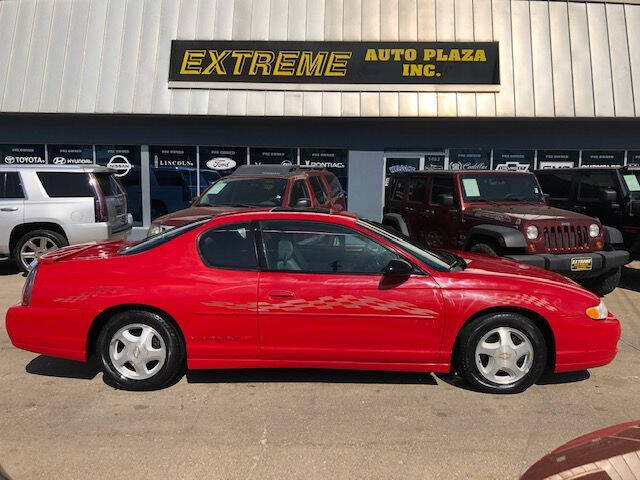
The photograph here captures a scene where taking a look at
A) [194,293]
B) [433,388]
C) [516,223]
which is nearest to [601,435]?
[433,388]

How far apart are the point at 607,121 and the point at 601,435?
12.8 m

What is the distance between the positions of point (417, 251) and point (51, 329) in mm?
2905

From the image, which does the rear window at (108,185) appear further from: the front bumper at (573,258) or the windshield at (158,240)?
the front bumper at (573,258)

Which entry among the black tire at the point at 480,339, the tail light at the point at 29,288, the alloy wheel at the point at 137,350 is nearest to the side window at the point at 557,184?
the black tire at the point at 480,339

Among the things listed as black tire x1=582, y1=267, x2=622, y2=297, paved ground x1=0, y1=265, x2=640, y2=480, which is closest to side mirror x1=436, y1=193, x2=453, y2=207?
black tire x1=582, y1=267, x2=622, y2=297

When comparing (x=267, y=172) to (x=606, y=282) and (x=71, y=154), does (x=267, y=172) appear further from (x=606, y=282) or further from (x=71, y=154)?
(x=71, y=154)

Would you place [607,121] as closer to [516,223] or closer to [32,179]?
[516,223]

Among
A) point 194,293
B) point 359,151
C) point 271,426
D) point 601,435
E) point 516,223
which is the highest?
point 359,151

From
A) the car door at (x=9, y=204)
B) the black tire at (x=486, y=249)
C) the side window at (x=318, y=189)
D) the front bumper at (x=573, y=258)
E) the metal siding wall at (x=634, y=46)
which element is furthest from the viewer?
the metal siding wall at (x=634, y=46)

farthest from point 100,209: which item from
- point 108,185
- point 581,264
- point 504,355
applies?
point 581,264

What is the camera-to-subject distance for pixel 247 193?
782 centimetres

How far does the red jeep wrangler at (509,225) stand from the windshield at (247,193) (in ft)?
7.53

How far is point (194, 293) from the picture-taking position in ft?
12.8

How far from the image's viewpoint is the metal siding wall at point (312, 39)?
1185 cm
